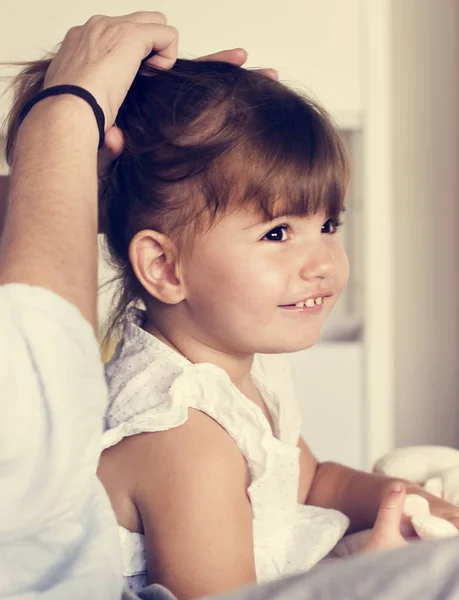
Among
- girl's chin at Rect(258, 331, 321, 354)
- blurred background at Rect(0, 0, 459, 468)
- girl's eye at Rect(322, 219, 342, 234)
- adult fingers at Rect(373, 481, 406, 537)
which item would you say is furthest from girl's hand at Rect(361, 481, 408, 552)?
blurred background at Rect(0, 0, 459, 468)

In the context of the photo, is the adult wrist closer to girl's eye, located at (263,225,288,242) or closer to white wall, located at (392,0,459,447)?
girl's eye, located at (263,225,288,242)

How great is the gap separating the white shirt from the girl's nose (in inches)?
13.1

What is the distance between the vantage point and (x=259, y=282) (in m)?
0.84

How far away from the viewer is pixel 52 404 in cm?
53

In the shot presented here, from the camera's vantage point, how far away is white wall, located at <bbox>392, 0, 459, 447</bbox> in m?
2.23

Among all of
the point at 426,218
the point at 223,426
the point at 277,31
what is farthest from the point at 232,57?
the point at 426,218

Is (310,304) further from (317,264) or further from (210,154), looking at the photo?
(210,154)

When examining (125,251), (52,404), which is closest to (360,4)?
(125,251)

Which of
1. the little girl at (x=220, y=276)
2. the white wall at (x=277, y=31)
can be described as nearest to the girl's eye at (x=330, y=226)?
the little girl at (x=220, y=276)

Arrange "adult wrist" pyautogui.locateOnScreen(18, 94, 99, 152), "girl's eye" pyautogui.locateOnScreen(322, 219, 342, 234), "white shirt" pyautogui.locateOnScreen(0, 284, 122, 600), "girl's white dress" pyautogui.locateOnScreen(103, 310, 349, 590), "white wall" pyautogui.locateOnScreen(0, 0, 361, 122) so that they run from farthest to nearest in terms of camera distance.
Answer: "white wall" pyautogui.locateOnScreen(0, 0, 361, 122) → "girl's eye" pyautogui.locateOnScreen(322, 219, 342, 234) → "girl's white dress" pyautogui.locateOnScreen(103, 310, 349, 590) → "adult wrist" pyautogui.locateOnScreen(18, 94, 99, 152) → "white shirt" pyautogui.locateOnScreen(0, 284, 122, 600)

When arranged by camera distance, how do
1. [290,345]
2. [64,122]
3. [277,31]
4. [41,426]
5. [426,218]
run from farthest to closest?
[426,218], [277,31], [290,345], [64,122], [41,426]

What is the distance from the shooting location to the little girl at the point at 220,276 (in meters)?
0.80

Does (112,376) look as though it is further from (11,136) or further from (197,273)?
(11,136)

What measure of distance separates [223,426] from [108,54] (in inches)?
13.7
